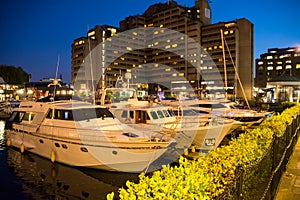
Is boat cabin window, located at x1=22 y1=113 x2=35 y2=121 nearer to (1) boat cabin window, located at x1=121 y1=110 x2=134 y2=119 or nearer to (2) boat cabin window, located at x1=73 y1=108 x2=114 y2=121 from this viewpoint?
(2) boat cabin window, located at x1=73 y1=108 x2=114 y2=121

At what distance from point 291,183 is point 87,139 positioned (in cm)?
905

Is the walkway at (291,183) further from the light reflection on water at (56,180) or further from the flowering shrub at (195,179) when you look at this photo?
the light reflection on water at (56,180)

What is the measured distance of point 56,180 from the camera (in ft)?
40.2

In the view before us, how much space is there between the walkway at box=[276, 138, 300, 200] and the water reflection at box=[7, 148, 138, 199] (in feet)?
22.0

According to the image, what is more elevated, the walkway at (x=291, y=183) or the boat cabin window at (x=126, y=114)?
the boat cabin window at (x=126, y=114)

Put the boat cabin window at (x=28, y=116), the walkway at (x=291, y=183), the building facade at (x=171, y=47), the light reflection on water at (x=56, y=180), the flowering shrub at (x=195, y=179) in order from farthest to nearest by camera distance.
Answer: the building facade at (x=171, y=47) → the boat cabin window at (x=28, y=116) → the light reflection on water at (x=56, y=180) → the walkway at (x=291, y=183) → the flowering shrub at (x=195, y=179)

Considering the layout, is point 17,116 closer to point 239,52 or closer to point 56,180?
point 56,180

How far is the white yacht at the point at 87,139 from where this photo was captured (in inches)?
487

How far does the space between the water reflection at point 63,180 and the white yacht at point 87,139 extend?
0.39 meters

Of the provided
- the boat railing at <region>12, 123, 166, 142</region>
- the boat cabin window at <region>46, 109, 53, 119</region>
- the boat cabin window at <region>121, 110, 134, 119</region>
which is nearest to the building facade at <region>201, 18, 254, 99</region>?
the boat cabin window at <region>121, 110, 134, 119</region>

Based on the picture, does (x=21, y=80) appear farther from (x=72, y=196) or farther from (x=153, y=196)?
(x=153, y=196)

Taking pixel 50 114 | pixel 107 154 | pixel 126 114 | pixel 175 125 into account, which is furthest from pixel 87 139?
pixel 175 125

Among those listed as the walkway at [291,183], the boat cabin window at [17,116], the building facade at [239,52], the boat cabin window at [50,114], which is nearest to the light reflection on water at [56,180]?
the boat cabin window at [50,114]

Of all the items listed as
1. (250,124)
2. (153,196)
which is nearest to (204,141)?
(250,124)
